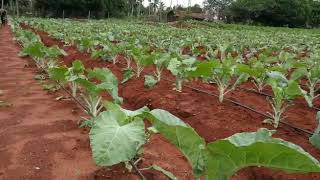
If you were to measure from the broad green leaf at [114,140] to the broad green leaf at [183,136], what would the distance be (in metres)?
0.17

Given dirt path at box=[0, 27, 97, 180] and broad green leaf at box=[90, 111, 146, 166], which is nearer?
broad green leaf at box=[90, 111, 146, 166]

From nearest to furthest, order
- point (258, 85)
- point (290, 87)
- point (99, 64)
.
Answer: point (290, 87) → point (258, 85) → point (99, 64)

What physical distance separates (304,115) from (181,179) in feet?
8.19

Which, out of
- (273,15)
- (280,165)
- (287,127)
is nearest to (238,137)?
(280,165)

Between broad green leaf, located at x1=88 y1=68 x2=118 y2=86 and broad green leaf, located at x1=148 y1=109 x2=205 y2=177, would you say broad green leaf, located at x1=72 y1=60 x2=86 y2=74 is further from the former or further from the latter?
broad green leaf, located at x1=148 y1=109 x2=205 y2=177

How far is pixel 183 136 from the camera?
225 centimetres

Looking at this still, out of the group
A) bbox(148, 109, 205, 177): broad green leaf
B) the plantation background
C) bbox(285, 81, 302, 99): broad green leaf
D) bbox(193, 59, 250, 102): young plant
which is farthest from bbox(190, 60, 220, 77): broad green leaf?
the plantation background

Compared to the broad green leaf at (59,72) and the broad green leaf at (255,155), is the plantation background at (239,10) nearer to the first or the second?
the broad green leaf at (59,72)

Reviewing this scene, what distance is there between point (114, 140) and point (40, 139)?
6.93ft

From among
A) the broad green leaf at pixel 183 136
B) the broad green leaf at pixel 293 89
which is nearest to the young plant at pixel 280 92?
the broad green leaf at pixel 293 89

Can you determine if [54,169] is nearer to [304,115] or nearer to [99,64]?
[304,115]

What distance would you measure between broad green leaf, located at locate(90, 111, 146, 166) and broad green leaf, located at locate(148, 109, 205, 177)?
0.17 m

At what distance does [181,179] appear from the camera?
11.4 ft

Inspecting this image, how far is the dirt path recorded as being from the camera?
353cm
